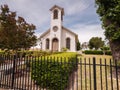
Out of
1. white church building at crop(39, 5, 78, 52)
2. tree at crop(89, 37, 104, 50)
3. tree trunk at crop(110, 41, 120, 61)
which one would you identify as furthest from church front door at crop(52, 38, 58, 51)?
tree at crop(89, 37, 104, 50)

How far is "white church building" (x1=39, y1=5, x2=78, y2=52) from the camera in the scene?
3350 centimetres

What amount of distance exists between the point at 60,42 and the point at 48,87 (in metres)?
26.6

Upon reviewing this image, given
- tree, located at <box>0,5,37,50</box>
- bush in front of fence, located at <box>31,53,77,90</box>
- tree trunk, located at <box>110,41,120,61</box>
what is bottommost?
bush in front of fence, located at <box>31,53,77,90</box>

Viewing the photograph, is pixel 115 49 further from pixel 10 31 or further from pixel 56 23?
pixel 56 23

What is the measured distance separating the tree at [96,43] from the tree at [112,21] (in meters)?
47.7

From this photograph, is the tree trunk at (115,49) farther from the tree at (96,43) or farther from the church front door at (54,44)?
the tree at (96,43)

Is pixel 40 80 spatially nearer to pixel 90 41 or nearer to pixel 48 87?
pixel 48 87

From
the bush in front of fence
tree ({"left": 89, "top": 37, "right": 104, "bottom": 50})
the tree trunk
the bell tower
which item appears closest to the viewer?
the bush in front of fence

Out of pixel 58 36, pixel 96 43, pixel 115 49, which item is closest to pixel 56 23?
pixel 58 36

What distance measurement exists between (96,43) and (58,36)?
29.1 metres

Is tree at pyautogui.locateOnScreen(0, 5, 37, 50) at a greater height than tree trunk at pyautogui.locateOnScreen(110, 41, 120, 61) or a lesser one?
greater

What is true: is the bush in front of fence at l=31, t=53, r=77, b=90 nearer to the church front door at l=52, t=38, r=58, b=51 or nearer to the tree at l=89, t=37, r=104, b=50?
the church front door at l=52, t=38, r=58, b=51

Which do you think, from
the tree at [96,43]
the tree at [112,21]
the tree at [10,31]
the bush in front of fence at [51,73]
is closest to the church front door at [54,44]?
the tree at [10,31]

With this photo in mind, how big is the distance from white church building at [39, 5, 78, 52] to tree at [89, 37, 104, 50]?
2632cm
